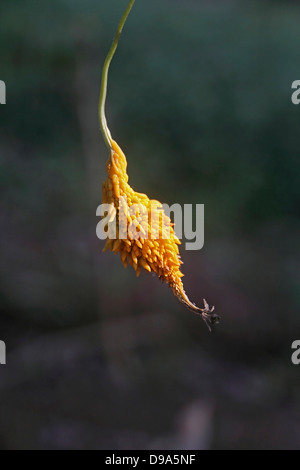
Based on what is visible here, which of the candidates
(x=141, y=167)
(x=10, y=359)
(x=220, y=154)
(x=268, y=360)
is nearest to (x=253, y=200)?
(x=220, y=154)

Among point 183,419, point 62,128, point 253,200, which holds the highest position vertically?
point 62,128

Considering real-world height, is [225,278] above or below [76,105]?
below

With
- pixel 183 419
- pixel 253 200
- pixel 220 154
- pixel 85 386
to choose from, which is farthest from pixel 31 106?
pixel 183 419

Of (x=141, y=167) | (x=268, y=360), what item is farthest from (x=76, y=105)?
(x=268, y=360)

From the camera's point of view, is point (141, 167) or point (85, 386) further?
point (85, 386)

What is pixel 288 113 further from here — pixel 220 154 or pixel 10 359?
pixel 10 359

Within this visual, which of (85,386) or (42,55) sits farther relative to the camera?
(85,386)

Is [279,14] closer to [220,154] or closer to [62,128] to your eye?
[220,154]

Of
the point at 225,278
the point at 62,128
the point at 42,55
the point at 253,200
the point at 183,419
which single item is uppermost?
the point at 42,55

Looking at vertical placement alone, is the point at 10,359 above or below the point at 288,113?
below
